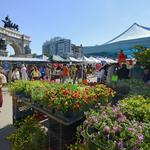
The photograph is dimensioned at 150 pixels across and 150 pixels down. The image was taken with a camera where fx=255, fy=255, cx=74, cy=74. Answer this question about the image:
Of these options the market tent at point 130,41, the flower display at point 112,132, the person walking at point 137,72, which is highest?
the market tent at point 130,41

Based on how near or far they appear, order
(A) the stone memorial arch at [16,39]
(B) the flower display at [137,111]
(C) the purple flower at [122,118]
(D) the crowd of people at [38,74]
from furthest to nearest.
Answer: (A) the stone memorial arch at [16,39]
(D) the crowd of people at [38,74]
(B) the flower display at [137,111]
(C) the purple flower at [122,118]

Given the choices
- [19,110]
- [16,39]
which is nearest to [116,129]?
[19,110]

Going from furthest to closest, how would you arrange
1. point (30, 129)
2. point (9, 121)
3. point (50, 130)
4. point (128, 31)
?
point (128, 31), point (9, 121), point (30, 129), point (50, 130)

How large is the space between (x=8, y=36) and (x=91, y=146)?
200 ft

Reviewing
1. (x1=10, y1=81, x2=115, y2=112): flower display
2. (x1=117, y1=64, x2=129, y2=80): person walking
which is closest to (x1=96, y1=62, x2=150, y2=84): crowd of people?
(x1=117, y1=64, x2=129, y2=80): person walking

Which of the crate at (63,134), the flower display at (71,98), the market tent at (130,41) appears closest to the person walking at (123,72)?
the market tent at (130,41)

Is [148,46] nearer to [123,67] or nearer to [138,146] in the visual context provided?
[123,67]

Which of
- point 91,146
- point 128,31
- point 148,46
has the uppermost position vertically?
point 128,31

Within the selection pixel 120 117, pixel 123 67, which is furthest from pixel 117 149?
pixel 123 67

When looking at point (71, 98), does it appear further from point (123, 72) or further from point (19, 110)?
point (123, 72)

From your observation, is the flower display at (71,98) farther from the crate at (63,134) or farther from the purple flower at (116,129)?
the purple flower at (116,129)

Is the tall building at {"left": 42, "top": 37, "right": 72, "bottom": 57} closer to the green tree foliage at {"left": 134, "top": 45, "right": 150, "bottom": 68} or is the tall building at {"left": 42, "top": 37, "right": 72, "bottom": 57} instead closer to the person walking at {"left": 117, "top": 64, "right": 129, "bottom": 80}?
the person walking at {"left": 117, "top": 64, "right": 129, "bottom": 80}

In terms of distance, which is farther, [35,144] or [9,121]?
[9,121]

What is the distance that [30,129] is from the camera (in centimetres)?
455
